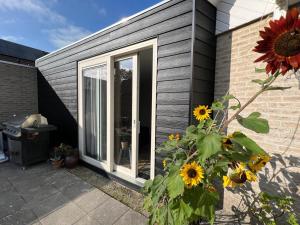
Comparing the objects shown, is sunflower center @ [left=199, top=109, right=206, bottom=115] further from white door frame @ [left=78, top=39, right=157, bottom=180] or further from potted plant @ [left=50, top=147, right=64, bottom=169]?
potted plant @ [left=50, top=147, right=64, bottom=169]

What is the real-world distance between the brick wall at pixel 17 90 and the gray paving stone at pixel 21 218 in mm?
3971

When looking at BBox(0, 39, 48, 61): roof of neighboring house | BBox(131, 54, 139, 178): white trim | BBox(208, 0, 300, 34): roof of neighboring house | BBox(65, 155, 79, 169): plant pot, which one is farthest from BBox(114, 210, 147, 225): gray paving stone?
BBox(0, 39, 48, 61): roof of neighboring house

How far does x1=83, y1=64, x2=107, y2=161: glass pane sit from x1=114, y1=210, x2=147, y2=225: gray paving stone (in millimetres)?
1386

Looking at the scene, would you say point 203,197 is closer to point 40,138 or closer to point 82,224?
point 82,224

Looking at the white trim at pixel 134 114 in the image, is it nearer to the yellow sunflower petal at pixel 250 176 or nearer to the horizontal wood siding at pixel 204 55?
the horizontal wood siding at pixel 204 55

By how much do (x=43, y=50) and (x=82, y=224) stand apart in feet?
34.0

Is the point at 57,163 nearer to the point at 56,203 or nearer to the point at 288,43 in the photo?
the point at 56,203

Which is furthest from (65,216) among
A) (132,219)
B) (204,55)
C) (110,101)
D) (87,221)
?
(204,55)

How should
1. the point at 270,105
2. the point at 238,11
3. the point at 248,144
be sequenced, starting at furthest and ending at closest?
the point at 238,11
the point at 270,105
the point at 248,144

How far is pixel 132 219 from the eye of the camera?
2.08m

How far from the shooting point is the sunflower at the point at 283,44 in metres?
0.64

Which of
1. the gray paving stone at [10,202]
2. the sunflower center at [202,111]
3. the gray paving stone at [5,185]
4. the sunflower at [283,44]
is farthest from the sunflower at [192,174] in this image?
the gray paving stone at [5,185]

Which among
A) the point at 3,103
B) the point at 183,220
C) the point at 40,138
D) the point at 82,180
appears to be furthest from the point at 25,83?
the point at 183,220

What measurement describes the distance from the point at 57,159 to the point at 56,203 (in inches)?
54.3
